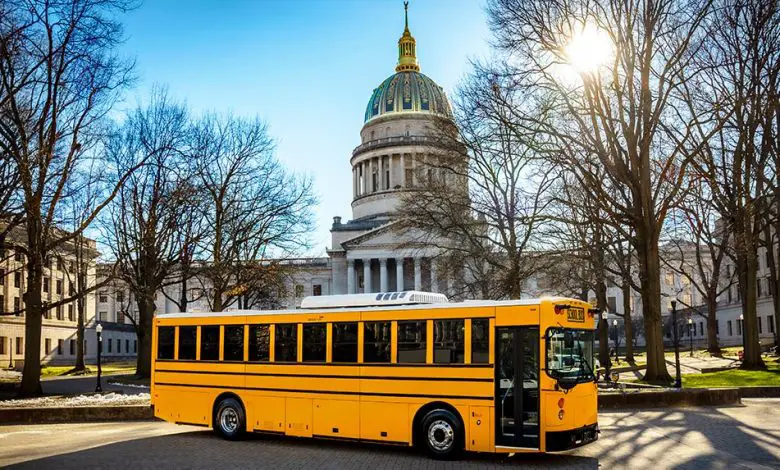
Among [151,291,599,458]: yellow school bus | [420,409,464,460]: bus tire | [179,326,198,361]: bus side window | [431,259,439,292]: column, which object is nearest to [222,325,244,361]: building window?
[151,291,599,458]: yellow school bus

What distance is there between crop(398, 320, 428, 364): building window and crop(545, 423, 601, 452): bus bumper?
2.87 meters

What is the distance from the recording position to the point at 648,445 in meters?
16.0

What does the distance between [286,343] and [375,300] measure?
2516 mm

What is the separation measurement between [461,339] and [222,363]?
20.6 feet

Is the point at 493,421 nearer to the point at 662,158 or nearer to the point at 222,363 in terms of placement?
the point at 222,363

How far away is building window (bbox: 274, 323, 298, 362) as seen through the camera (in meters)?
16.9

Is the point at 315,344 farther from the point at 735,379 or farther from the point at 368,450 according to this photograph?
the point at 735,379

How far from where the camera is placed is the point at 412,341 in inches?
599

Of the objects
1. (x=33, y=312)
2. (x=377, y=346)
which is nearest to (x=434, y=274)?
(x=33, y=312)

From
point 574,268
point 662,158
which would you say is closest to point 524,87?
point 574,268

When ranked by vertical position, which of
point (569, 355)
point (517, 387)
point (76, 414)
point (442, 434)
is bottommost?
point (76, 414)

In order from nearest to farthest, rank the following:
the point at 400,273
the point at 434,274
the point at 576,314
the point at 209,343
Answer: the point at 576,314
the point at 209,343
the point at 434,274
the point at 400,273

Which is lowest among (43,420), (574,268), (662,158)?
(43,420)

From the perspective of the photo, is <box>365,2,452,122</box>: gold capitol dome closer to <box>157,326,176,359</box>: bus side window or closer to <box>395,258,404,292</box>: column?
<box>395,258,404,292</box>: column
